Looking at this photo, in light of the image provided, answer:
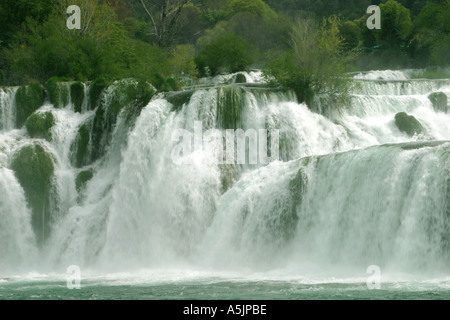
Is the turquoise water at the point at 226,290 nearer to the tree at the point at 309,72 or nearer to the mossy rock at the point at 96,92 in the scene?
the mossy rock at the point at 96,92

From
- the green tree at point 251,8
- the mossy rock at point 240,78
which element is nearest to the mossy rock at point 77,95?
the mossy rock at point 240,78

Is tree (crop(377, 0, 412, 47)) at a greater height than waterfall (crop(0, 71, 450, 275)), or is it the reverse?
tree (crop(377, 0, 412, 47))

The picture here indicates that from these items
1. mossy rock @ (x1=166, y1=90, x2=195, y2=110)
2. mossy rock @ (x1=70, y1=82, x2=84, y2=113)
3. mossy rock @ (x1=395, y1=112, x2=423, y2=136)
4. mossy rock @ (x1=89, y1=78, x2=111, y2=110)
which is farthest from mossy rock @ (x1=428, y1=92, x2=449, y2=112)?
mossy rock @ (x1=70, y1=82, x2=84, y2=113)

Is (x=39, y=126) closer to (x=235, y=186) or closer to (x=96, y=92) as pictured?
(x=96, y=92)

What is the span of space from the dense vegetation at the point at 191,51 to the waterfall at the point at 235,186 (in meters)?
2.22

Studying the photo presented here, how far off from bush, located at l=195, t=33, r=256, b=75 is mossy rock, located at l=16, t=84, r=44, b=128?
A: 13997 mm

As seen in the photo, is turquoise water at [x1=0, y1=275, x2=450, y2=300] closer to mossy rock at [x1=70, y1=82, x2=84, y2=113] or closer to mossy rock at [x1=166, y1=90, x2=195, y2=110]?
mossy rock at [x1=166, y1=90, x2=195, y2=110]

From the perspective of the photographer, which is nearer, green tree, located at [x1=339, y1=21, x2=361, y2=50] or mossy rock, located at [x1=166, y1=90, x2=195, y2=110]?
mossy rock, located at [x1=166, y1=90, x2=195, y2=110]

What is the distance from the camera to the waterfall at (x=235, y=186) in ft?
66.9

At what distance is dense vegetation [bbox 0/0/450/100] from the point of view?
3141 cm

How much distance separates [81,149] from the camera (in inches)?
1172

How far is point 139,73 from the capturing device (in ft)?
105

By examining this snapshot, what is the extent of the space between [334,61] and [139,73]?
8373mm

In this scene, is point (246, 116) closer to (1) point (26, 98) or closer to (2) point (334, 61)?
(2) point (334, 61)
